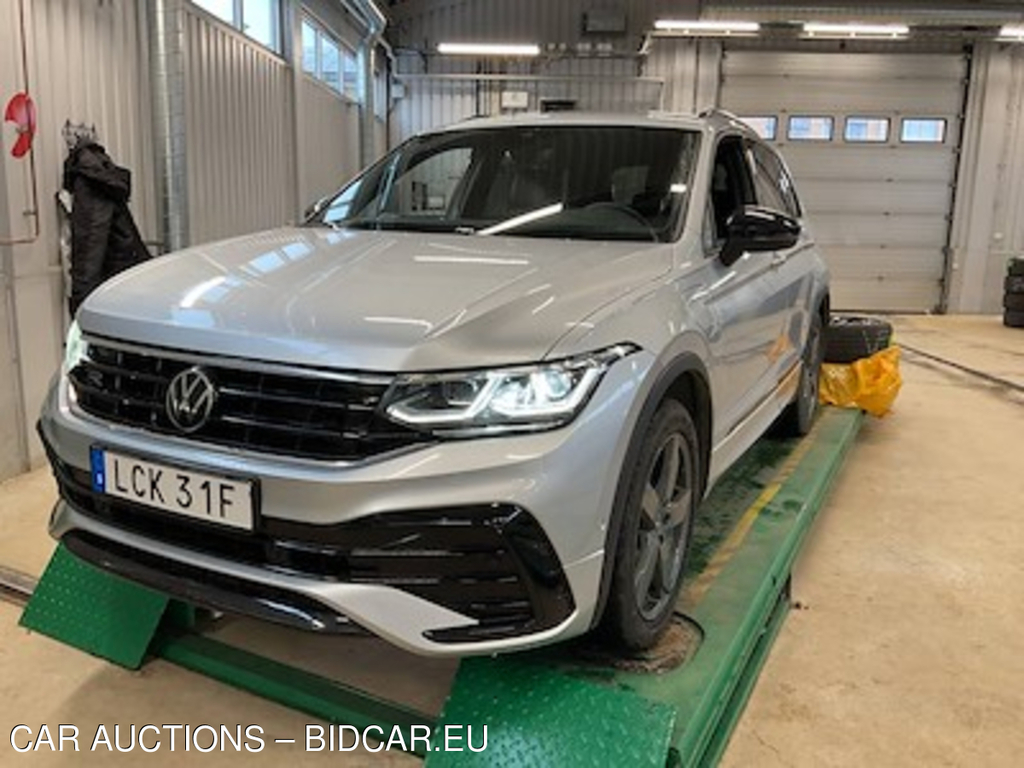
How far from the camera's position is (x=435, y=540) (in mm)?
1521

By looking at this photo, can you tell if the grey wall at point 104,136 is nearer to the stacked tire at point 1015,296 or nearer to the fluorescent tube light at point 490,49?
the fluorescent tube light at point 490,49

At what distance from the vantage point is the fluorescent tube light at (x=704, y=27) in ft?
34.8

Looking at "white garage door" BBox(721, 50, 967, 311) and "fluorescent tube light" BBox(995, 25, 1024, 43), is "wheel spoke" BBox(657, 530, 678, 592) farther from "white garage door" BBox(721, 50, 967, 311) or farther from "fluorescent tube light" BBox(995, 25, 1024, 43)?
"fluorescent tube light" BBox(995, 25, 1024, 43)

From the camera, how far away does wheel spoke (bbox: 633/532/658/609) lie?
1967 millimetres

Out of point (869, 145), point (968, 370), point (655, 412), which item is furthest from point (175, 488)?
point (869, 145)

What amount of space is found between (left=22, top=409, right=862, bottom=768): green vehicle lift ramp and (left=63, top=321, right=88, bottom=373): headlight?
53cm

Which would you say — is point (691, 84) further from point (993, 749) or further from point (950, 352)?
point (993, 749)

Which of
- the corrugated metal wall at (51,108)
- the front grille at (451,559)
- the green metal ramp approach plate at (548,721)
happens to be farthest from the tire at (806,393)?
the corrugated metal wall at (51,108)

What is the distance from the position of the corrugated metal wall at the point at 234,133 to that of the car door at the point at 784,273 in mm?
3483

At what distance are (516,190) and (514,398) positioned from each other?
127 cm

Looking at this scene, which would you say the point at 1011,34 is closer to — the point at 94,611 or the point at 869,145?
the point at 869,145

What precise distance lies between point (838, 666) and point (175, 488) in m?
1.83

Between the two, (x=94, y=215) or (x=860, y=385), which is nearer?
(x=94, y=215)

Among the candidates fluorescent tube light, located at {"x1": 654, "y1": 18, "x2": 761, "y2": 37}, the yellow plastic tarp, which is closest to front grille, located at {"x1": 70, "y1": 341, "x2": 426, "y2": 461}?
the yellow plastic tarp
